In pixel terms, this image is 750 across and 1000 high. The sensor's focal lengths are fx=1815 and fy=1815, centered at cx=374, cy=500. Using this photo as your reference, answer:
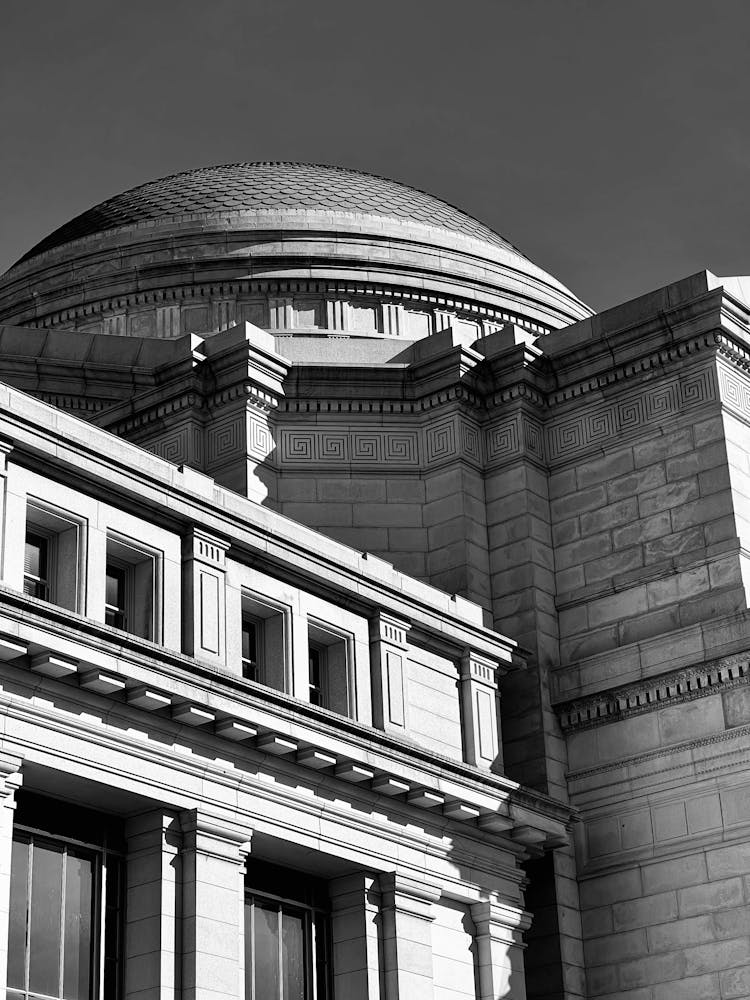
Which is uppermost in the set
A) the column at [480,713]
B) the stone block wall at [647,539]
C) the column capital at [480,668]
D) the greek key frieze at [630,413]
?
the greek key frieze at [630,413]

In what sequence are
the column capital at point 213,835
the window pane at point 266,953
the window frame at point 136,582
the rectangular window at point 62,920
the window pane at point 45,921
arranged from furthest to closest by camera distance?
the window pane at point 266,953 → the window frame at point 136,582 → the column capital at point 213,835 → the window pane at point 45,921 → the rectangular window at point 62,920

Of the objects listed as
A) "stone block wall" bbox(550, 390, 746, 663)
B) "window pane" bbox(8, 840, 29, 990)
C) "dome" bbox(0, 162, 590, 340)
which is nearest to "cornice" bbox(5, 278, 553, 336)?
"dome" bbox(0, 162, 590, 340)

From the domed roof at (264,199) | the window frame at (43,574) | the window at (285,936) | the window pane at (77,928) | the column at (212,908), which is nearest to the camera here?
Answer: the window pane at (77,928)

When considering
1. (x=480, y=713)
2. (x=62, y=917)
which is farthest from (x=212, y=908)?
(x=480, y=713)

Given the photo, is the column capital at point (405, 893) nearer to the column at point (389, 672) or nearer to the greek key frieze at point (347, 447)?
the column at point (389, 672)

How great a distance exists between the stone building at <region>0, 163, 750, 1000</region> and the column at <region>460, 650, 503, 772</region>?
2.8 inches

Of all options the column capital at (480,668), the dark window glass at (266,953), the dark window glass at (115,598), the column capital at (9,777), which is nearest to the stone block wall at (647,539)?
the column capital at (480,668)

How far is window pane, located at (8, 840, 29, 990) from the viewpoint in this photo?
23872mm

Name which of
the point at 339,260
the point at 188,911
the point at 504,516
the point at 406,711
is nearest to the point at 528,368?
the point at 504,516

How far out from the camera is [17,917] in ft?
79.0

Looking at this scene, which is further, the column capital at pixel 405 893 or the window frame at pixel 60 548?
the column capital at pixel 405 893

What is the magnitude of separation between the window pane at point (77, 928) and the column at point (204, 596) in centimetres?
362

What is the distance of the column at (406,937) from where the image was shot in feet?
91.2

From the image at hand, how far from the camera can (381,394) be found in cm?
3688
